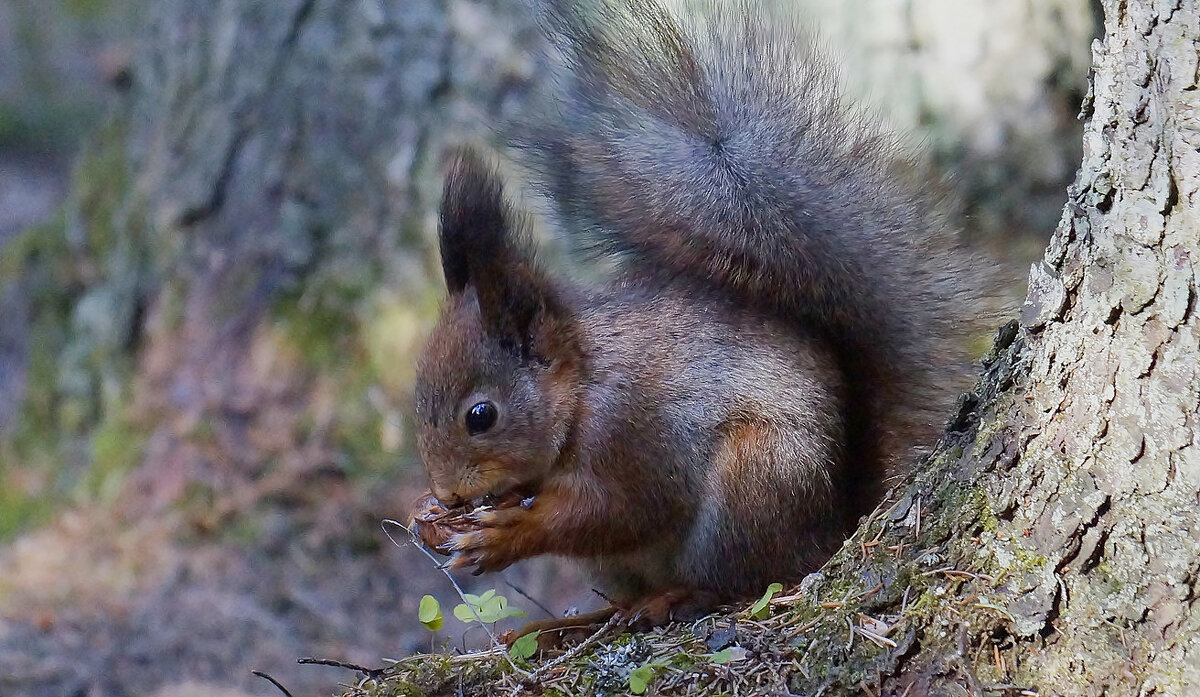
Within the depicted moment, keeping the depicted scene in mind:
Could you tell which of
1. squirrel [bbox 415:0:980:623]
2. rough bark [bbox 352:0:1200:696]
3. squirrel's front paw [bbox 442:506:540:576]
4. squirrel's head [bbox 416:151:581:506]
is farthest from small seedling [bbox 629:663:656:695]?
squirrel's head [bbox 416:151:581:506]

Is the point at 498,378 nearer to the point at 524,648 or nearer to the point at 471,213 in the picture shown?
the point at 471,213

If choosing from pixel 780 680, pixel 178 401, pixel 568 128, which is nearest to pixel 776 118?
pixel 568 128

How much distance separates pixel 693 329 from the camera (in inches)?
70.9

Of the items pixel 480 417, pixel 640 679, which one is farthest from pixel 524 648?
pixel 480 417

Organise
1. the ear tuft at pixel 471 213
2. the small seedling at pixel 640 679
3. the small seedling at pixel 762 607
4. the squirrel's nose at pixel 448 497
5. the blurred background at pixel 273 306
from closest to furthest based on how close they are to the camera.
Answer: the small seedling at pixel 640 679, the small seedling at pixel 762 607, the ear tuft at pixel 471 213, the squirrel's nose at pixel 448 497, the blurred background at pixel 273 306

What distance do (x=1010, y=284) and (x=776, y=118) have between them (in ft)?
1.62

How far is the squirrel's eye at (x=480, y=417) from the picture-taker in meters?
1.80

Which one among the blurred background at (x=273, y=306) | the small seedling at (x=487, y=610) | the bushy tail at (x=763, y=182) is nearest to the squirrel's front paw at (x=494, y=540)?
the small seedling at (x=487, y=610)

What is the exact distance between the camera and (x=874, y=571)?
1.31 metres

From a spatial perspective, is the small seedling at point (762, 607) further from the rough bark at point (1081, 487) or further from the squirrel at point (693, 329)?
the squirrel at point (693, 329)

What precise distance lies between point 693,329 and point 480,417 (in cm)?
40

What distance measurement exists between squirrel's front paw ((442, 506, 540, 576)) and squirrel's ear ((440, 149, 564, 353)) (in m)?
A: 0.31

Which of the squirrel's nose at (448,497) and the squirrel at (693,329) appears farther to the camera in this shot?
the squirrel's nose at (448,497)

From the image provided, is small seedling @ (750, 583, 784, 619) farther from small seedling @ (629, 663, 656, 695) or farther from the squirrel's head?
the squirrel's head
